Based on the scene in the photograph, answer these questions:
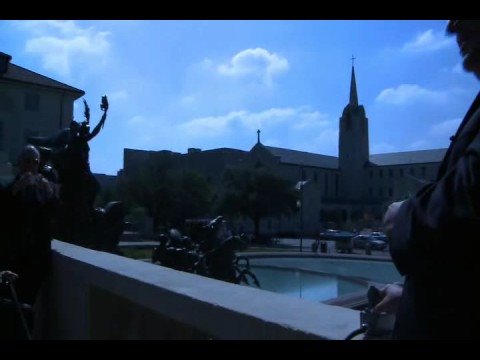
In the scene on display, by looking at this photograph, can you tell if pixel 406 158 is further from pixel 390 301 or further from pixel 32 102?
pixel 390 301

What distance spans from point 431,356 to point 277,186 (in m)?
66.7

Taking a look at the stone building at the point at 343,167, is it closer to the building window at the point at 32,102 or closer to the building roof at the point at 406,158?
the building roof at the point at 406,158

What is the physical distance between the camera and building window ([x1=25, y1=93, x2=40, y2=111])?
45.6 meters

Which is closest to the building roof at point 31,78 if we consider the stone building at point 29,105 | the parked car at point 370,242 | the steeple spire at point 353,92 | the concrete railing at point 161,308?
the stone building at point 29,105

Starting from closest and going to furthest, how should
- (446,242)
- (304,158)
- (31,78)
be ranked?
(446,242) < (31,78) < (304,158)

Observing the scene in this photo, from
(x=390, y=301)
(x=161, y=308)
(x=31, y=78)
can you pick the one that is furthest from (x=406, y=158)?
(x=390, y=301)

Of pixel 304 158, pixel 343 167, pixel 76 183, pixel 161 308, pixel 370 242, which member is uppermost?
pixel 304 158

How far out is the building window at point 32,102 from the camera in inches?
1794

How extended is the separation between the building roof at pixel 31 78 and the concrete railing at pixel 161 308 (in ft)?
144

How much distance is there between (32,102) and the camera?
150ft

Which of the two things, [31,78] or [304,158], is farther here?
[304,158]

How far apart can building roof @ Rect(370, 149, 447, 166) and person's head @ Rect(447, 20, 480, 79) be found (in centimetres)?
11372

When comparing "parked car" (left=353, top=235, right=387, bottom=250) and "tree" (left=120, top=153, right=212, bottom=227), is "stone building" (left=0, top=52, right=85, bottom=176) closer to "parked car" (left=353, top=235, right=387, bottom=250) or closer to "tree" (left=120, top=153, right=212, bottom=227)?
"tree" (left=120, top=153, right=212, bottom=227)

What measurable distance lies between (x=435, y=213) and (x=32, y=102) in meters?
48.3
